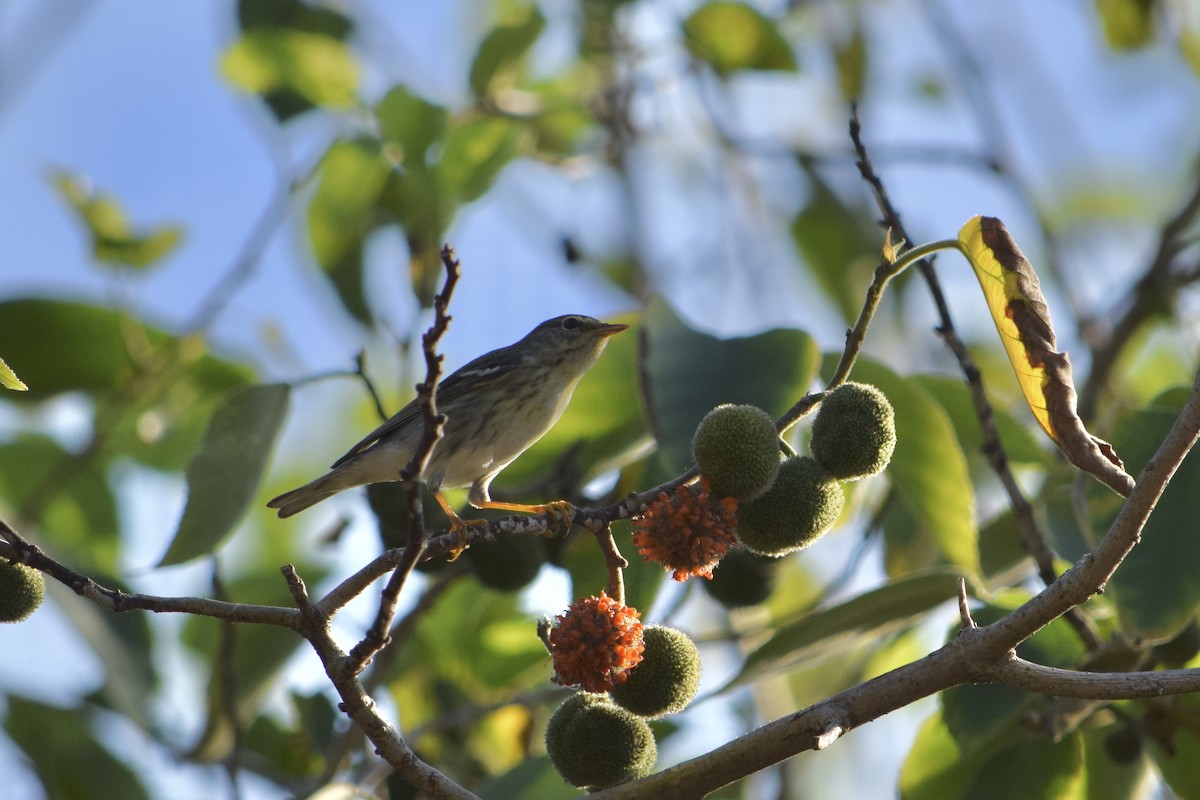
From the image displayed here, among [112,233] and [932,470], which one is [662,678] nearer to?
[932,470]

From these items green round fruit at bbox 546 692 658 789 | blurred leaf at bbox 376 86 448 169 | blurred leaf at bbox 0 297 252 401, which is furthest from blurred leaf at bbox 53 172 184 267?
green round fruit at bbox 546 692 658 789

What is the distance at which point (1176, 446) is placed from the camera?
2.38 meters

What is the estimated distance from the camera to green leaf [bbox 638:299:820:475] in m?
3.39

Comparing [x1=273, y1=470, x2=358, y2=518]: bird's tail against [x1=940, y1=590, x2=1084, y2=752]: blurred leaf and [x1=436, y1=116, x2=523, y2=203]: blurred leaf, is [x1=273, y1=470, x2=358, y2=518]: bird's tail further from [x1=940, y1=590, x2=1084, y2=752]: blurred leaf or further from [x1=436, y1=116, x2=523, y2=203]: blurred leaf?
[x1=940, y1=590, x2=1084, y2=752]: blurred leaf

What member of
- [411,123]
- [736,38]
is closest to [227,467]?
[411,123]

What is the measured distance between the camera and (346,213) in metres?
5.46

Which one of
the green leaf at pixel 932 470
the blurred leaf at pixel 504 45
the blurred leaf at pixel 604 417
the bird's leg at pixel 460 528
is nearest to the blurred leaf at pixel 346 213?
the blurred leaf at pixel 504 45

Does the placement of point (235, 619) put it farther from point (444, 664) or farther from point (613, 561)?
point (444, 664)

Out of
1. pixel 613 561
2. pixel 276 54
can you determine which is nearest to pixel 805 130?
pixel 276 54

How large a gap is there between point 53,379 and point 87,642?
5.30ft

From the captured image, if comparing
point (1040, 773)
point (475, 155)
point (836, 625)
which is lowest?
point (1040, 773)

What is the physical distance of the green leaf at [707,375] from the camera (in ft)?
11.1

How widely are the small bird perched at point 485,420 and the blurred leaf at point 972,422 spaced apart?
1.37 m

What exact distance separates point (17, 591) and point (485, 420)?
2594 millimetres
